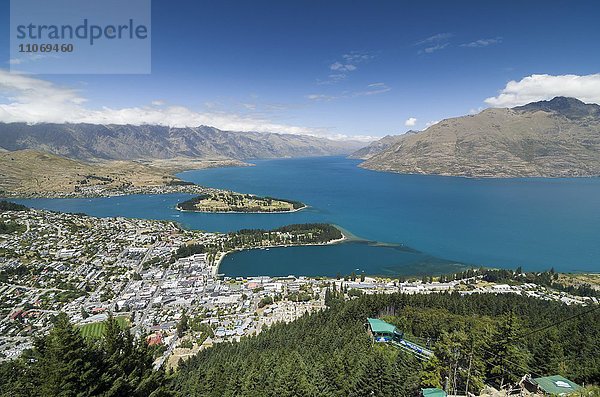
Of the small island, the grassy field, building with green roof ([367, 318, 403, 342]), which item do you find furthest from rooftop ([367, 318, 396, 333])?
the small island

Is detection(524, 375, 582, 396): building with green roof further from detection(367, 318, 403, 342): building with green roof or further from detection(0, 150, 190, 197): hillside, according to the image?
detection(0, 150, 190, 197): hillside

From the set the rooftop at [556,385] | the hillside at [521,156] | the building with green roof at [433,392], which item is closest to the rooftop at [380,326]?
the building with green roof at [433,392]

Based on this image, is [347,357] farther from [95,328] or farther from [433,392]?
[95,328]

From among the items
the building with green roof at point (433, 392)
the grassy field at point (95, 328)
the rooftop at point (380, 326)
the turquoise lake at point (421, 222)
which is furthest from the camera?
the turquoise lake at point (421, 222)

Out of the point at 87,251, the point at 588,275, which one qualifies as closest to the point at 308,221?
the point at 87,251

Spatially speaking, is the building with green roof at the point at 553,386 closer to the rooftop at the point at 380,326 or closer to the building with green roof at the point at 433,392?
the building with green roof at the point at 433,392

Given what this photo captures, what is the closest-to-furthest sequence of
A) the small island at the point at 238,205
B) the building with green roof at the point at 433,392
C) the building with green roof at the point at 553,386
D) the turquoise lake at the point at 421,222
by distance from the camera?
1. the building with green roof at the point at 433,392
2. the building with green roof at the point at 553,386
3. the turquoise lake at the point at 421,222
4. the small island at the point at 238,205

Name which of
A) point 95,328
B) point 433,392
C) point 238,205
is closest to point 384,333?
point 433,392
